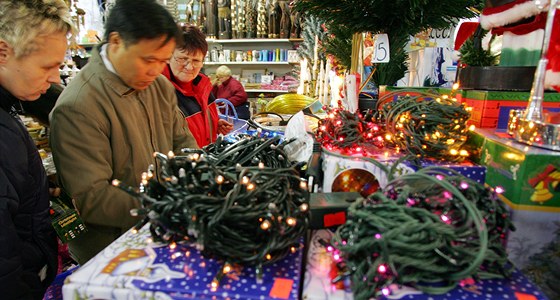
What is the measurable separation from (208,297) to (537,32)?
109cm

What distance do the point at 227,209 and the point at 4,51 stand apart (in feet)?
2.60

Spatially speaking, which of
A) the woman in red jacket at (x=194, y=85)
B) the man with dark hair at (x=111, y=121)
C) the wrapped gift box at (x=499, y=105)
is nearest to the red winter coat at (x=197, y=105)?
the woman in red jacket at (x=194, y=85)

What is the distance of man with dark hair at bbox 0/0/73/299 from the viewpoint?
808mm

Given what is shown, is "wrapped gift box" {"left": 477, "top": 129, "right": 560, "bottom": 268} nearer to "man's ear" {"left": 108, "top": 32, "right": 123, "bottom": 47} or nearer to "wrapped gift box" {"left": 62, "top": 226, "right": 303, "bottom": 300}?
"wrapped gift box" {"left": 62, "top": 226, "right": 303, "bottom": 300}

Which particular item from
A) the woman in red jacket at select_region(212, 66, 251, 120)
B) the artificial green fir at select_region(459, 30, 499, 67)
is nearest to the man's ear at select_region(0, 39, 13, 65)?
the artificial green fir at select_region(459, 30, 499, 67)

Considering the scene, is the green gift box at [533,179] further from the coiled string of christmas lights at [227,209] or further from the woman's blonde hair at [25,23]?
the woman's blonde hair at [25,23]

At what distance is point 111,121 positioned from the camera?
44.2 inches

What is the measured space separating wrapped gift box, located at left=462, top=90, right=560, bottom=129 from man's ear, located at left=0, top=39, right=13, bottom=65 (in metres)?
1.26

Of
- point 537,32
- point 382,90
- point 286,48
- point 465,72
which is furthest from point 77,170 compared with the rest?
point 286,48

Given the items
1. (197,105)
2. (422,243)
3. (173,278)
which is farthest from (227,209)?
(197,105)

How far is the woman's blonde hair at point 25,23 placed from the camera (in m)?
0.87

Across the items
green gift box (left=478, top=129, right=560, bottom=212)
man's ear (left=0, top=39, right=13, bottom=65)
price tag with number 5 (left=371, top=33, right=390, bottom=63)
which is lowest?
green gift box (left=478, top=129, right=560, bottom=212)

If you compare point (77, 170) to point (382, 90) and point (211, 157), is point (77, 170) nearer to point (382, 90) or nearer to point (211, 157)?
point (211, 157)

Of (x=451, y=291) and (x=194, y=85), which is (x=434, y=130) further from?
(x=194, y=85)
